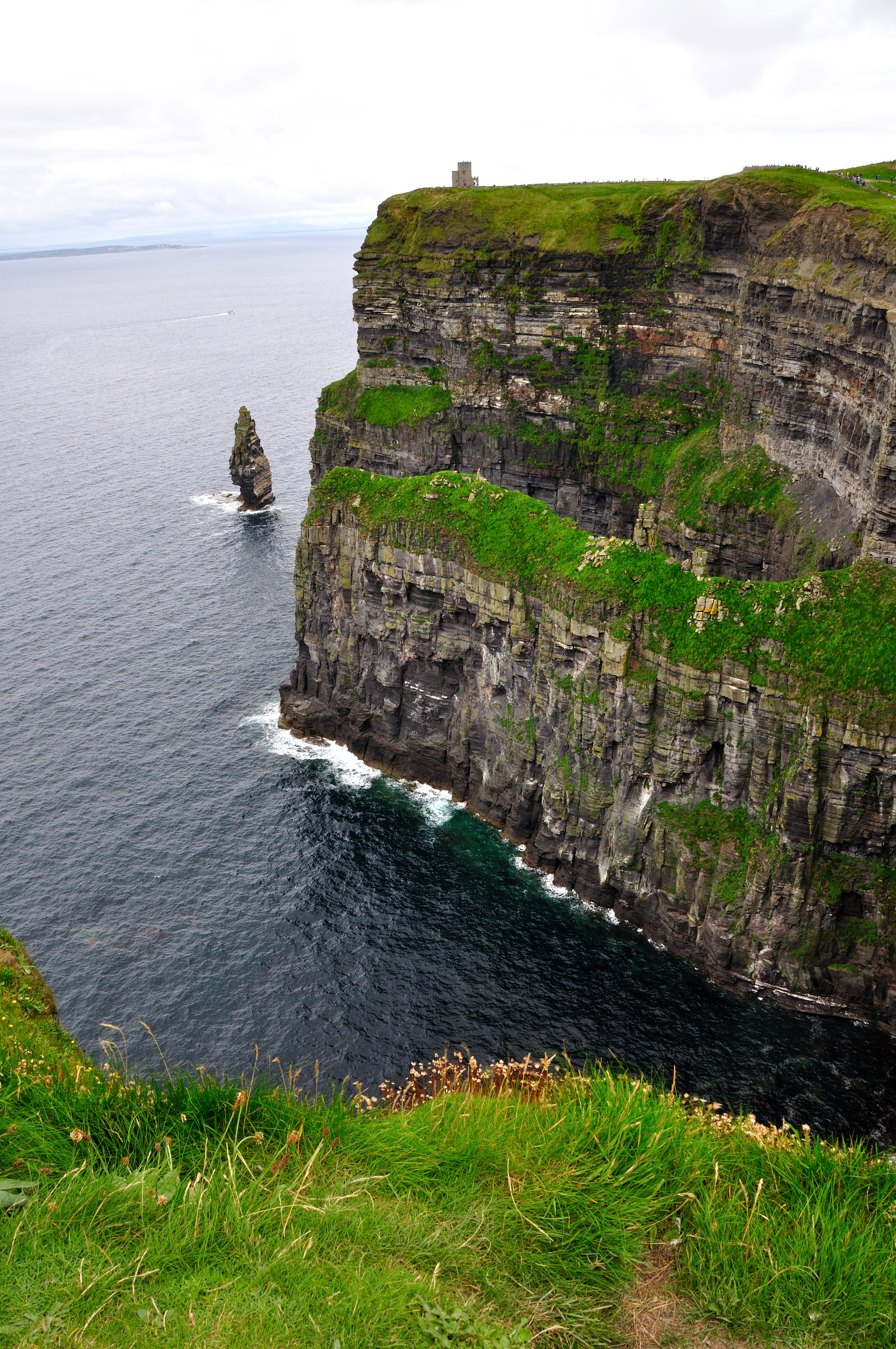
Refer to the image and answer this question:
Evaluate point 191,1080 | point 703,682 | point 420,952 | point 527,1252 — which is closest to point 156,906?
point 420,952

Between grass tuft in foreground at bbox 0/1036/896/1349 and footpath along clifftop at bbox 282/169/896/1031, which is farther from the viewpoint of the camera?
footpath along clifftop at bbox 282/169/896/1031

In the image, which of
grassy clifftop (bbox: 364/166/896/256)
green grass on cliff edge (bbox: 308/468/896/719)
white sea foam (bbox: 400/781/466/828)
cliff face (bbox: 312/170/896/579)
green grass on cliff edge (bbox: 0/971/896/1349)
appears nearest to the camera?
green grass on cliff edge (bbox: 0/971/896/1349)

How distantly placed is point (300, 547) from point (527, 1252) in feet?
241

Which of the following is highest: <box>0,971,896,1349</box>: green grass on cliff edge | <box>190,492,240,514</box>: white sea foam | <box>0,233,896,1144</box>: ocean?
<box>0,971,896,1349</box>: green grass on cliff edge

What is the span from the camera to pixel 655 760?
6066cm

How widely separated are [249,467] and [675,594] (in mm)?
99416

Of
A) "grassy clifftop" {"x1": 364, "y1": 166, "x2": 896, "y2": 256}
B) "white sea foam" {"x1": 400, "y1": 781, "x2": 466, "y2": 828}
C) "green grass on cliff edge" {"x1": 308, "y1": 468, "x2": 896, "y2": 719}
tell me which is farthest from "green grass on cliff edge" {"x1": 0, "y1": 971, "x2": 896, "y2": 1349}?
"grassy clifftop" {"x1": 364, "y1": 166, "x2": 896, "y2": 256}

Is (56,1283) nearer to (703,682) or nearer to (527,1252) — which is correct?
(527,1252)

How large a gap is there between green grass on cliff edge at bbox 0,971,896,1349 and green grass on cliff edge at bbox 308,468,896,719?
1564 inches

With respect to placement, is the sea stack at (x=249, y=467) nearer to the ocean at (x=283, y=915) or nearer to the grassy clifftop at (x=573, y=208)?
the grassy clifftop at (x=573, y=208)

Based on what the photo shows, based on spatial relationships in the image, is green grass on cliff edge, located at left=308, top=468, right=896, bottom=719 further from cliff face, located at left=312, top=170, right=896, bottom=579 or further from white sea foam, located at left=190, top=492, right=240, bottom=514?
white sea foam, located at left=190, top=492, right=240, bottom=514

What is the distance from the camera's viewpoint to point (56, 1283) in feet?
45.5

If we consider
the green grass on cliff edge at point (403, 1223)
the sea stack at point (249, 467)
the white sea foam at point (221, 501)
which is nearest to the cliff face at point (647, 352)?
the sea stack at point (249, 467)

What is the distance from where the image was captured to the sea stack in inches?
5719
